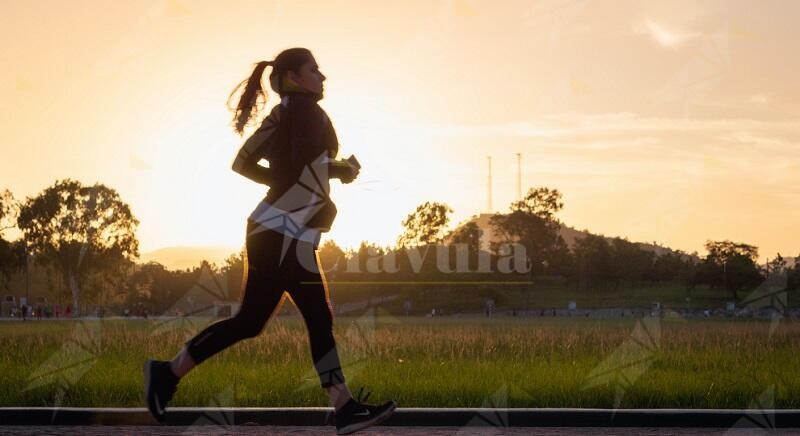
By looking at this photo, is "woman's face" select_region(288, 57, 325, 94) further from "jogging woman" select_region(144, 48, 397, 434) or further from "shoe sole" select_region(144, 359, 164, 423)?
"shoe sole" select_region(144, 359, 164, 423)

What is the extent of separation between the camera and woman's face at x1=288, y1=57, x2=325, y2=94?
5.46m

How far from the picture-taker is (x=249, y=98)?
5.59 m

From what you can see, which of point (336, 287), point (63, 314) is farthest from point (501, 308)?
point (63, 314)

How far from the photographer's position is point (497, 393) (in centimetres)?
877

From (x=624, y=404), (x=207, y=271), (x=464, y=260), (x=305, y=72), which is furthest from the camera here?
(x=207, y=271)

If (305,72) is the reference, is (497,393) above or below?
below

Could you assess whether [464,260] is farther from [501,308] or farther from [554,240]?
[554,240]

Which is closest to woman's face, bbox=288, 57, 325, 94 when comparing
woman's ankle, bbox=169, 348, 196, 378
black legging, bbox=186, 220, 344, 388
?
black legging, bbox=186, 220, 344, 388

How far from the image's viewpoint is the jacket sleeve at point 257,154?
5.35m

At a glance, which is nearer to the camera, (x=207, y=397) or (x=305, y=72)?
(x=305, y=72)

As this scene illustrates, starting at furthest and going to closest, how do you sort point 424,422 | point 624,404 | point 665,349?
point 665,349, point 624,404, point 424,422

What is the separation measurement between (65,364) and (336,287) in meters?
75.8

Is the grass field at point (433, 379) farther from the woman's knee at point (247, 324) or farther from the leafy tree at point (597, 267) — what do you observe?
the leafy tree at point (597, 267)

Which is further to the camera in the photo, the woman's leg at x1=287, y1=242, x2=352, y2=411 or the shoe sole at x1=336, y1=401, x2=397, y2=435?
the shoe sole at x1=336, y1=401, x2=397, y2=435
